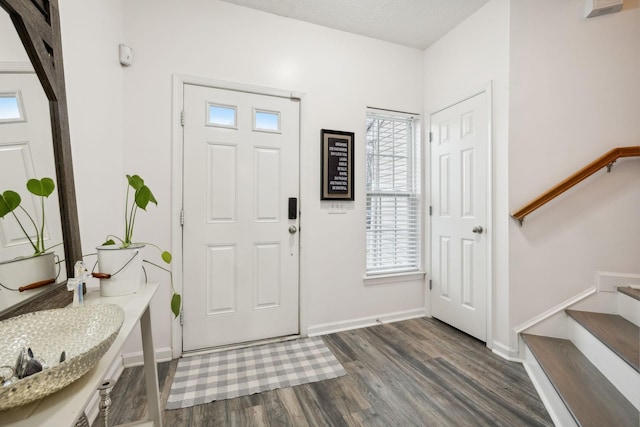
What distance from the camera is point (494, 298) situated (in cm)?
214

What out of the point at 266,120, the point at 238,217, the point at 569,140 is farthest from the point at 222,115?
the point at 569,140

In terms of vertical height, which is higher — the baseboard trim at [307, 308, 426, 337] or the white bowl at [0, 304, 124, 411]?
the white bowl at [0, 304, 124, 411]

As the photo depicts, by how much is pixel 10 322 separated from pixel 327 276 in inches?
79.7

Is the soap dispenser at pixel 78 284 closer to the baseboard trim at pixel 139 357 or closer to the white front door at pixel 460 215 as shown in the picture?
the baseboard trim at pixel 139 357

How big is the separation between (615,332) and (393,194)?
177 cm

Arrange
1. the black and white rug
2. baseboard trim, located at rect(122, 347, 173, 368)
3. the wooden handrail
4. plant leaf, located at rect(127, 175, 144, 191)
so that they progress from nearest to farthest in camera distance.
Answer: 1. plant leaf, located at rect(127, 175, 144, 191)
2. the black and white rug
3. the wooden handrail
4. baseboard trim, located at rect(122, 347, 173, 368)

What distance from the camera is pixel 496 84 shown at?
7.05 ft

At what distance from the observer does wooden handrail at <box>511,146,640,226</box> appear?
1.84 metres

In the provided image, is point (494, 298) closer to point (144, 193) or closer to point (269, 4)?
point (144, 193)

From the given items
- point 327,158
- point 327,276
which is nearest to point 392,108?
point 327,158

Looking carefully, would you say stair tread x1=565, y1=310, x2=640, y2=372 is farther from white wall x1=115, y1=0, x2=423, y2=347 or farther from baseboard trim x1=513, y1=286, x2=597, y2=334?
white wall x1=115, y1=0, x2=423, y2=347

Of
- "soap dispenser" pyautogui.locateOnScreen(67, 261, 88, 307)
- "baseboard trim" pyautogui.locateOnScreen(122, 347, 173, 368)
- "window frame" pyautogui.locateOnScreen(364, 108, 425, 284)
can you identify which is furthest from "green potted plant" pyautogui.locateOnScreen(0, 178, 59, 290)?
"window frame" pyautogui.locateOnScreen(364, 108, 425, 284)

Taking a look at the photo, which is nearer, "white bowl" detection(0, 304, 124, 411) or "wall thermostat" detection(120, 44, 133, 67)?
"white bowl" detection(0, 304, 124, 411)

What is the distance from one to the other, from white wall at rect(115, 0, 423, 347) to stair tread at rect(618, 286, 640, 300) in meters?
1.45
